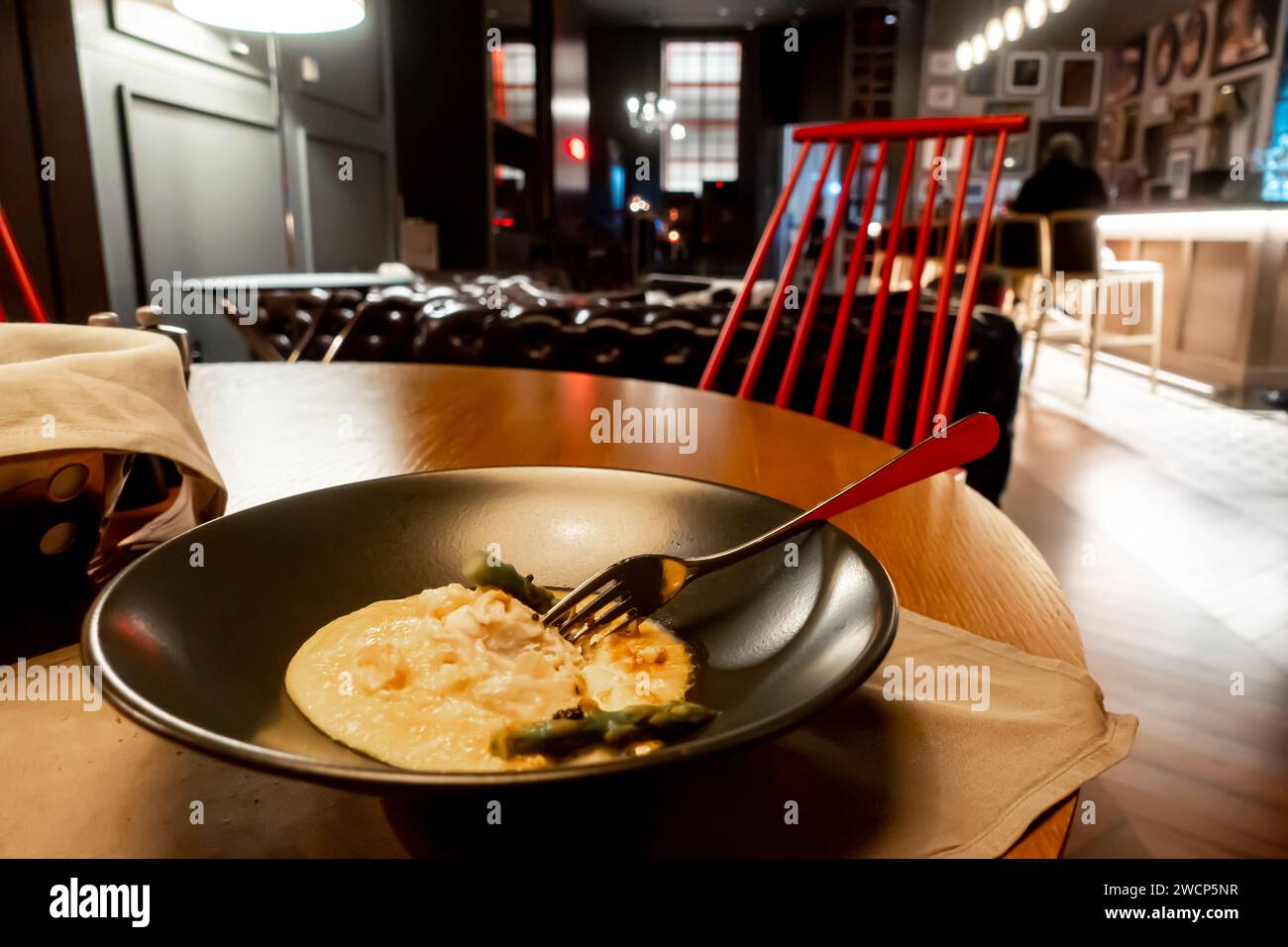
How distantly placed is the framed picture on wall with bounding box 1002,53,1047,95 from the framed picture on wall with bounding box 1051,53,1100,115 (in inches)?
7.4

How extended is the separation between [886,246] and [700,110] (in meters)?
12.3

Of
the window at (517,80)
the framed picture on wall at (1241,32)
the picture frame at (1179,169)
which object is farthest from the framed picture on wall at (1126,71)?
the window at (517,80)

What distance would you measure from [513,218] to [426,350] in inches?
196

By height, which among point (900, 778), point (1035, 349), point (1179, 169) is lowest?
point (1035, 349)

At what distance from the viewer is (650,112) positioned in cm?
1167

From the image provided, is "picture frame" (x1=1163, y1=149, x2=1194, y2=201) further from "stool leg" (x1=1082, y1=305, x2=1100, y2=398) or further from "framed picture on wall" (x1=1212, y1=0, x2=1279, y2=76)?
"stool leg" (x1=1082, y1=305, x2=1100, y2=398)

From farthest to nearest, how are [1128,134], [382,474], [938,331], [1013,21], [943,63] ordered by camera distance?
1. [943,63]
2. [1128,134]
3. [1013,21]
4. [938,331]
5. [382,474]

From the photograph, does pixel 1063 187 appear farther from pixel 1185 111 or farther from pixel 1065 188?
pixel 1185 111

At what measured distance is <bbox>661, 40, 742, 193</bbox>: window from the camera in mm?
12172

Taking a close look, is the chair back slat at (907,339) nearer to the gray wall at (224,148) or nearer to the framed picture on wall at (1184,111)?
the gray wall at (224,148)

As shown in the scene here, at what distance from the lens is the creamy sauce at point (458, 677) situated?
0.38m

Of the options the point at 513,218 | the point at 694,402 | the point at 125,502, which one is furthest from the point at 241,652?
the point at 513,218

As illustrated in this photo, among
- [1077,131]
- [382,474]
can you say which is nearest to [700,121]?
[1077,131]

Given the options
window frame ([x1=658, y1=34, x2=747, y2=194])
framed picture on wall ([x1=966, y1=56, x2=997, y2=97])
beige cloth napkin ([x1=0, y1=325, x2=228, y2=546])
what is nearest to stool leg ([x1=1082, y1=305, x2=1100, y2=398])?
beige cloth napkin ([x1=0, y1=325, x2=228, y2=546])
